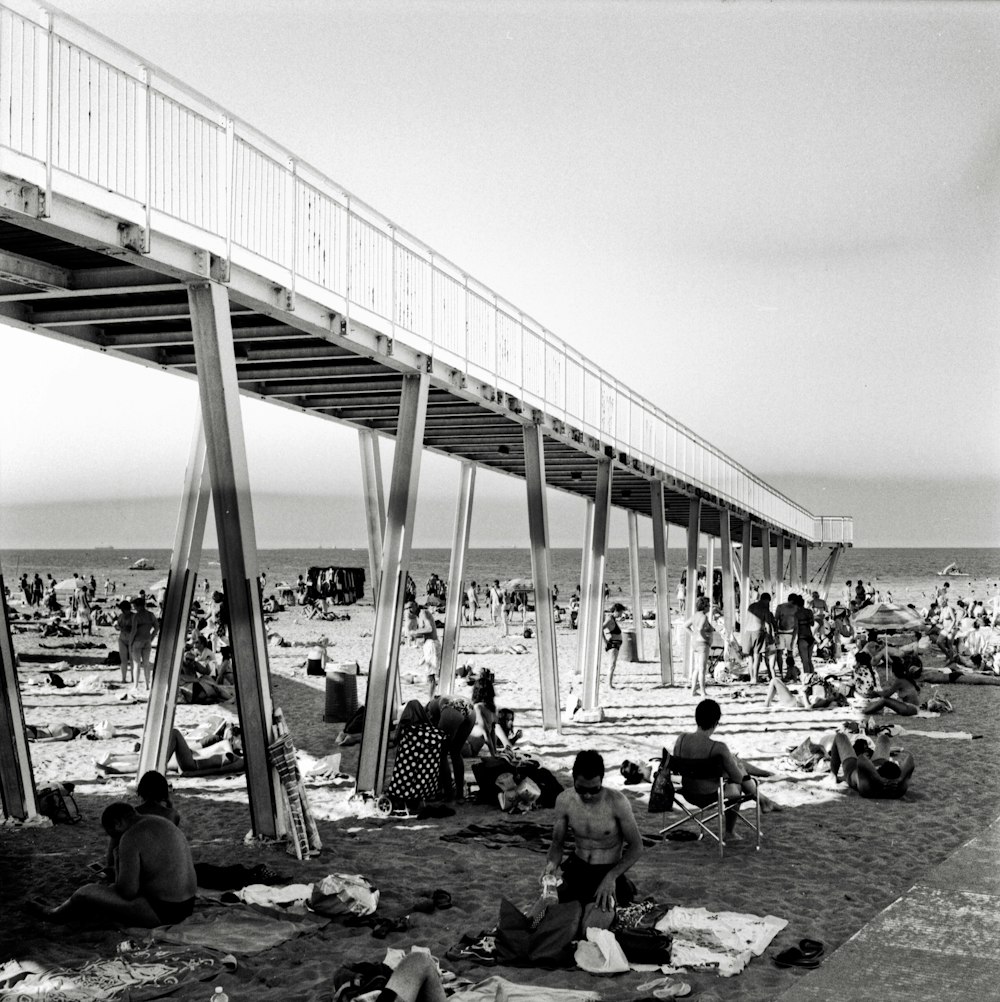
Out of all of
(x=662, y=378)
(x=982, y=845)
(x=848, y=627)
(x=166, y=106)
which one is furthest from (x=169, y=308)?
(x=848, y=627)

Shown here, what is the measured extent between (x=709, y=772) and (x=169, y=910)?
4.14 m

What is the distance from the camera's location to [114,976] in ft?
17.2

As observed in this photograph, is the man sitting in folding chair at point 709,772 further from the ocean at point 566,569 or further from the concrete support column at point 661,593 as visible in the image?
the ocean at point 566,569

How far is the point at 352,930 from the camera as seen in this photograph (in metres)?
6.12

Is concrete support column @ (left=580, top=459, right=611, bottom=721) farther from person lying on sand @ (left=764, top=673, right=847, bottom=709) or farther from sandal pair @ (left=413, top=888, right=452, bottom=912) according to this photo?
sandal pair @ (left=413, top=888, right=452, bottom=912)

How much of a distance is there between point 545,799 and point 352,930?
3.84m

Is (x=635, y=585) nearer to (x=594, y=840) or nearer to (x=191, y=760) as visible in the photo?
(x=191, y=760)

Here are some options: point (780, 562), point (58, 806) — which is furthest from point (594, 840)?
point (780, 562)

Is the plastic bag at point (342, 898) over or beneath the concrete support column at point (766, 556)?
beneath

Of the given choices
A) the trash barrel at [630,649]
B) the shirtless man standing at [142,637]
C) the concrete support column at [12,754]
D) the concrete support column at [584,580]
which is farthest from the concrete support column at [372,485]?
the trash barrel at [630,649]

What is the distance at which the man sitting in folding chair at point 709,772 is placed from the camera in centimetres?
796

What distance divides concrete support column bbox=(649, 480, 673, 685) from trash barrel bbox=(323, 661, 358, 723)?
25.8ft

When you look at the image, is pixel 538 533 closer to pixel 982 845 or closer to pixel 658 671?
pixel 982 845

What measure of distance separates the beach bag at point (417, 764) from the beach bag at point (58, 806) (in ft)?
9.16
